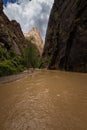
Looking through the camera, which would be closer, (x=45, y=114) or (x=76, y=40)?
(x=45, y=114)

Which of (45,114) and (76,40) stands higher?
(76,40)

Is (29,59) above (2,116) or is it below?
above

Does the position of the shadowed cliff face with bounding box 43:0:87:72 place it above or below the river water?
above

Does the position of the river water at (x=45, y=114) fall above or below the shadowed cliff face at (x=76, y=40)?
below

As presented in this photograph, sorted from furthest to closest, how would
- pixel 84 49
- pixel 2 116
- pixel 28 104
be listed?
pixel 84 49 → pixel 28 104 → pixel 2 116

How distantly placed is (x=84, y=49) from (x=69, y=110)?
2751 centimetres

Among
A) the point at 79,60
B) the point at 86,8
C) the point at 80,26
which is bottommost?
the point at 79,60

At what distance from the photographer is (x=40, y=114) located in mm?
8070

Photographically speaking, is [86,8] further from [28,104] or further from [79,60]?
[28,104]

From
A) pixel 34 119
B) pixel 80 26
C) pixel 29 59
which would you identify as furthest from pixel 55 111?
pixel 29 59

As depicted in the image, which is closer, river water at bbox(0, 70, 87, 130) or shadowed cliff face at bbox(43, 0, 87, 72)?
river water at bbox(0, 70, 87, 130)

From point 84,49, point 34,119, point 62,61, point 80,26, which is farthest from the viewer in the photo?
point 62,61

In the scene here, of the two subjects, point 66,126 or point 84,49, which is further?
point 84,49

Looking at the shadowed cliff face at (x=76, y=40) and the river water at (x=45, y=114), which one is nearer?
the river water at (x=45, y=114)
